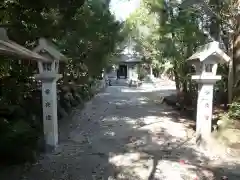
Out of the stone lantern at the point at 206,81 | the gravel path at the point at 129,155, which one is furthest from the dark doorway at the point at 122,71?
the stone lantern at the point at 206,81

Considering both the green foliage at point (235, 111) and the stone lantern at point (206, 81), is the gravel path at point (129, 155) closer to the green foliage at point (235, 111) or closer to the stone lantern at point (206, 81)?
the stone lantern at point (206, 81)

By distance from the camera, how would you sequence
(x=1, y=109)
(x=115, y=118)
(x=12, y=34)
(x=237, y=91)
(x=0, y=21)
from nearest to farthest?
(x=1, y=109) → (x=12, y=34) → (x=0, y=21) → (x=237, y=91) → (x=115, y=118)

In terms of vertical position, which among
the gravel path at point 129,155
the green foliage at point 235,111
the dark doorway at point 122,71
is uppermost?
the dark doorway at point 122,71

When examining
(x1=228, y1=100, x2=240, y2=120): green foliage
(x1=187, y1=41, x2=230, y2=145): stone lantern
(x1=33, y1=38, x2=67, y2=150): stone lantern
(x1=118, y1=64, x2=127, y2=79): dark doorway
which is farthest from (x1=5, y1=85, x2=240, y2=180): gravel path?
(x1=118, y1=64, x2=127, y2=79): dark doorway

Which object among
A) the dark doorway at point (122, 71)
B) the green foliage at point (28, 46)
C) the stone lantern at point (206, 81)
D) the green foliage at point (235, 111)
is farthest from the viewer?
the dark doorway at point (122, 71)

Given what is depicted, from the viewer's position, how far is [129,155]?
672 centimetres

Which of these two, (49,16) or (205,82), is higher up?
(49,16)

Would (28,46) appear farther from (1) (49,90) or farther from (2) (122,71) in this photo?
(2) (122,71)

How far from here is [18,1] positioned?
6.70 m

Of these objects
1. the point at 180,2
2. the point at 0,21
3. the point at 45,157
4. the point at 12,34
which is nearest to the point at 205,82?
the point at 180,2

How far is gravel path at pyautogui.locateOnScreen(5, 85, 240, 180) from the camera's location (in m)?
5.63

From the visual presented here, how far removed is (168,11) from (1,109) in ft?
20.9

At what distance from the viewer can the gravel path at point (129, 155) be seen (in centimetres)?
563

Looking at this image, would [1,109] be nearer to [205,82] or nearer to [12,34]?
[12,34]
